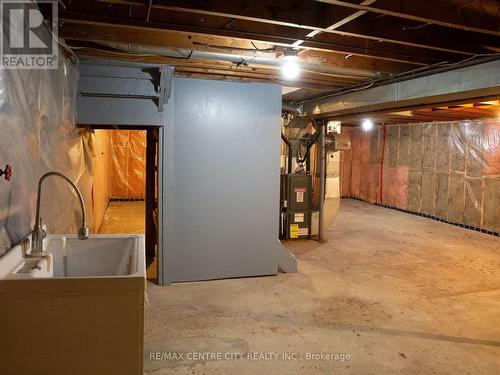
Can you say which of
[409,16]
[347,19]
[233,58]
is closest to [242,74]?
[233,58]

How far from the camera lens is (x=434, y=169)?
7.74 metres

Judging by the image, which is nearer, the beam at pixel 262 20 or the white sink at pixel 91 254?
the white sink at pixel 91 254

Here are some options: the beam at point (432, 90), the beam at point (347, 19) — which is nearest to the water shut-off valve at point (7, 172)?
the beam at point (347, 19)

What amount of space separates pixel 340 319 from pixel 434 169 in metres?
5.47

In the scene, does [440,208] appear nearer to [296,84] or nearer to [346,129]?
[346,129]

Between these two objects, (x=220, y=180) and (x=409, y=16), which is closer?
(x=409, y=16)

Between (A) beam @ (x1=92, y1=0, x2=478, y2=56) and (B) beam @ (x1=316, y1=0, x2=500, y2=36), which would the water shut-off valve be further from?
(B) beam @ (x1=316, y1=0, x2=500, y2=36)

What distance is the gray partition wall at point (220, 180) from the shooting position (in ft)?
12.5

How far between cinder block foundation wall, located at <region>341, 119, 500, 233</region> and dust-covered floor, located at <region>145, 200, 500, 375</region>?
6.21 feet

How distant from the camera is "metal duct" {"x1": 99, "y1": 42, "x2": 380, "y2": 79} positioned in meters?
2.96

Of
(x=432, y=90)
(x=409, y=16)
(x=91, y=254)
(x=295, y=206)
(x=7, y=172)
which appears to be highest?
(x=409, y=16)

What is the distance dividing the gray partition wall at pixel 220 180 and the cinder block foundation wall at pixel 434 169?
429cm

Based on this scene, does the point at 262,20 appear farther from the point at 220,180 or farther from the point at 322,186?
the point at 322,186

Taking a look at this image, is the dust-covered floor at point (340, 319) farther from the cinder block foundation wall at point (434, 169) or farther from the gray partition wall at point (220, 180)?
the cinder block foundation wall at point (434, 169)
